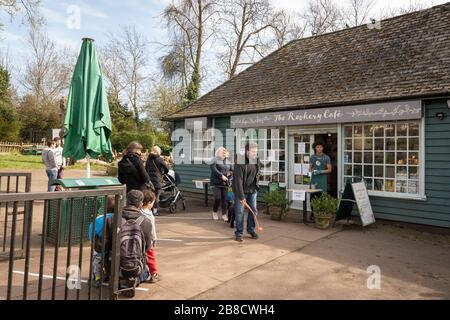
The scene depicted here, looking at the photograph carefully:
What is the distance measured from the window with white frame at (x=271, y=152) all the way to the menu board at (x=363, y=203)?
271 cm

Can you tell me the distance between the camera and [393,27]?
10297 millimetres

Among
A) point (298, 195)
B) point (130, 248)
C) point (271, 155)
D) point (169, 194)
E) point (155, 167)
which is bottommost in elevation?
point (130, 248)

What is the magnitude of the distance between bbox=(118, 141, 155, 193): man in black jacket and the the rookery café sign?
15.1ft

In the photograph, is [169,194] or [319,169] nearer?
[319,169]

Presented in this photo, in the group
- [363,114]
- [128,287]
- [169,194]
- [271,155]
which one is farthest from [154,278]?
[271,155]

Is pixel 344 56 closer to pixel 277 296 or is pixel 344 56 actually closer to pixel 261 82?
pixel 261 82

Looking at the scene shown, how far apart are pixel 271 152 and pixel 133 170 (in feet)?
16.8

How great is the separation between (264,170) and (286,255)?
5274 millimetres

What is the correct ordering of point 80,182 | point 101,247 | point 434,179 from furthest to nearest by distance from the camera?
point 434,179 < point 80,182 < point 101,247

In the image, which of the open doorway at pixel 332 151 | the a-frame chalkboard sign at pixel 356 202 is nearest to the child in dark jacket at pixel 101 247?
the a-frame chalkboard sign at pixel 356 202

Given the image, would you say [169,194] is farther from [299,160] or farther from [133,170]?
[299,160]

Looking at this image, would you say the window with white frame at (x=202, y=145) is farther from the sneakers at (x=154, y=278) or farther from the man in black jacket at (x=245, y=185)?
the sneakers at (x=154, y=278)

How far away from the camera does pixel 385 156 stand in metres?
8.10
